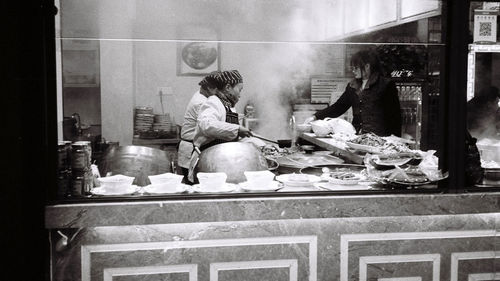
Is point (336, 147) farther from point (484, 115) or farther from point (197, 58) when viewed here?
point (197, 58)

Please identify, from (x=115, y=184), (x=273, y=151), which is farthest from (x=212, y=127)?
(x=115, y=184)

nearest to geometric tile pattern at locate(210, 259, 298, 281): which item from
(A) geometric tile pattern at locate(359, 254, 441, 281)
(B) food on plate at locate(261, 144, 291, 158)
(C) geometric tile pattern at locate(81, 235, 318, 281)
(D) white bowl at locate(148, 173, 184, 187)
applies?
(C) geometric tile pattern at locate(81, 235, 318, 281)

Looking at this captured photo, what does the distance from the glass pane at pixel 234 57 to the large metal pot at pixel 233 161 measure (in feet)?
2.41

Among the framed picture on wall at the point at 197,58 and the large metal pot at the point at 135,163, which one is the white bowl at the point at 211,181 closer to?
the large metal pot at the point at 135,163

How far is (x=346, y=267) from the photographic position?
9.08ft

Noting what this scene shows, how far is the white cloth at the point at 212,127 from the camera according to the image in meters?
4.17

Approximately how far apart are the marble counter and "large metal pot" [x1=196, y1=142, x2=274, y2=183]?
55cm

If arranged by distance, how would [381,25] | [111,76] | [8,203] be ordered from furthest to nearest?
[111,76] < [381,25] < [8,203]

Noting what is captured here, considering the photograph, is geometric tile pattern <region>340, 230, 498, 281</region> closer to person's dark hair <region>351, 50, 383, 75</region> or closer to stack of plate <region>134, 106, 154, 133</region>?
person's dark hair <region>351, 50, 383, 75</region>

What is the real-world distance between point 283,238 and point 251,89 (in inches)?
203

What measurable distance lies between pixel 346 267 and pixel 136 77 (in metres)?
5.15

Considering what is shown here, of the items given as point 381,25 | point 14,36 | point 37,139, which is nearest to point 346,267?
point 37,139

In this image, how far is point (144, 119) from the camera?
21.3ft

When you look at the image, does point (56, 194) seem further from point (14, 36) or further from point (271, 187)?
point (271, 187)
